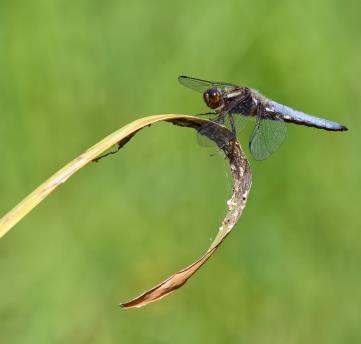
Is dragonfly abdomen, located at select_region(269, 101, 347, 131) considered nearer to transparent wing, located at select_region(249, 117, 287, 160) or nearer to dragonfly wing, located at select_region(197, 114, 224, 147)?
transparent wing, located at select_region(249, 117, 287, 160)

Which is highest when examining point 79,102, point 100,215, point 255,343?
point 79,102

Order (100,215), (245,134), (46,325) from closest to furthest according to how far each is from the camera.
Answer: (46,325)
(100,215)
(245,134)

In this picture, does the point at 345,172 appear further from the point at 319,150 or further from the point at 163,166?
the point at 163,166

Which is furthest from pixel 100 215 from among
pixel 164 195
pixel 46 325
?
pixel 46 325

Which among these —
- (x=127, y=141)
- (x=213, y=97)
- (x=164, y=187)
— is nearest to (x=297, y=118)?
(x=213, y=97)

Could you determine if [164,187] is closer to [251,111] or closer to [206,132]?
[251,111]

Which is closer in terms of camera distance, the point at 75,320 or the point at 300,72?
the point at 75,320
